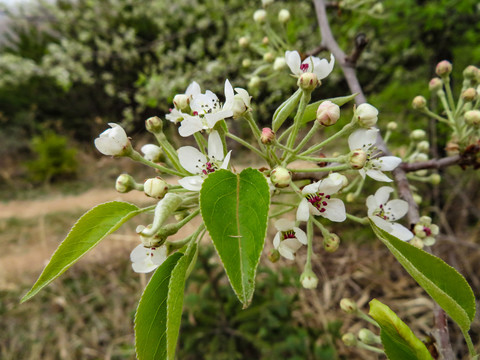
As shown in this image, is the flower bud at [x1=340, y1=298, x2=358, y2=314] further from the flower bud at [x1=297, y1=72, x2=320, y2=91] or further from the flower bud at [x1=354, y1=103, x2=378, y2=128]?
the flower bud at [x1=297, y1=72, x2=320, y2=91]

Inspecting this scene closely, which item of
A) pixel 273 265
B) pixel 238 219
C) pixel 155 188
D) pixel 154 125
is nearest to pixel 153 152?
pixel 154 125

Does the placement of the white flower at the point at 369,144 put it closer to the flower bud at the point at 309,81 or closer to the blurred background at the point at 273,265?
the flower bud at the point at 309,81

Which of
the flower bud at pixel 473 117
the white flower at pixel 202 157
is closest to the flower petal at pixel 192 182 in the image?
the white flower at pixel 202 157

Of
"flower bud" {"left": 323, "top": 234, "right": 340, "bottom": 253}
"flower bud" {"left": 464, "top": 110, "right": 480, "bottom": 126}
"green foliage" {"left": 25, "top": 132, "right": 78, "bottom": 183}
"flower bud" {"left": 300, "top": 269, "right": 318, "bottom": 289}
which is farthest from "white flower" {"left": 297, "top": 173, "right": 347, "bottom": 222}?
"green foliage" {"left": 25, "top": 132, "right": 78, "bottom": 183}

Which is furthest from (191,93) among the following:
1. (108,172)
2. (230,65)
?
(108,172)

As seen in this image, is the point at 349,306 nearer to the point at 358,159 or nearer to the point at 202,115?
the point at 358,159

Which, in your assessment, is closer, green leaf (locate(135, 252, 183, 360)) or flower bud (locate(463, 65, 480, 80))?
green leaf (locate(135, 252, 183, 360))

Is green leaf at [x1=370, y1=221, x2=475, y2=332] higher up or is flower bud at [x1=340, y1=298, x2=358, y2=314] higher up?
green leaf at [x1=370, y1=221, x2=475, y2=332]

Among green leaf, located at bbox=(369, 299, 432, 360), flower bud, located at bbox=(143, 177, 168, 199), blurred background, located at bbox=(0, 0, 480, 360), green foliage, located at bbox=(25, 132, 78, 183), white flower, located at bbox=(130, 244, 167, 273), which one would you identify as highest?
flower bud, located at bbox=(143, 177, 168, 199)
